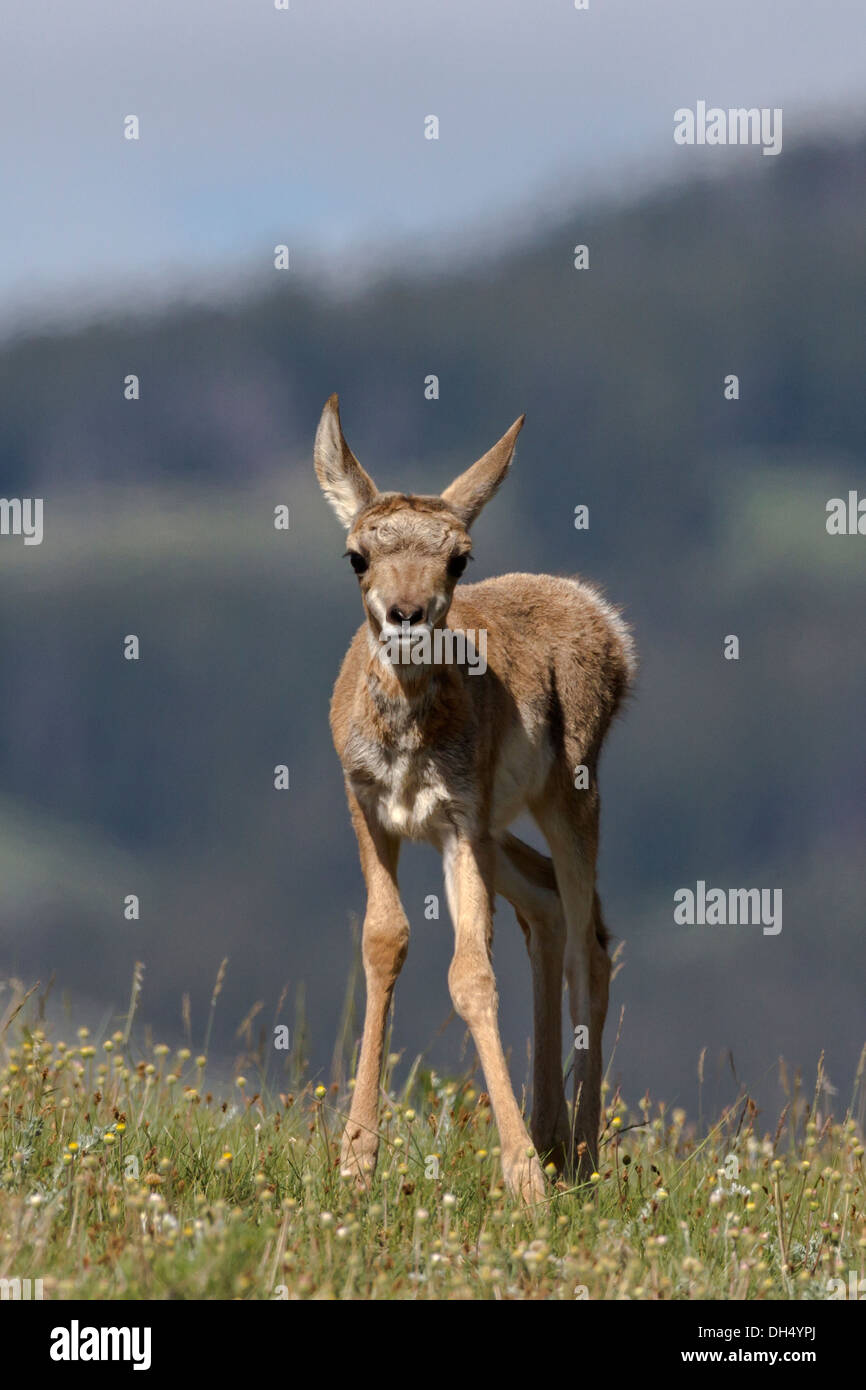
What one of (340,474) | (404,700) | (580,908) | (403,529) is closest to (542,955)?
(580,908)

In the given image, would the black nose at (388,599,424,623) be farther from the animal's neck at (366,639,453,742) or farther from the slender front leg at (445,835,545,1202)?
the slender front leg at (445,835,545,1202)

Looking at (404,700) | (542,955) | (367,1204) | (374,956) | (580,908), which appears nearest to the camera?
(367,1204)

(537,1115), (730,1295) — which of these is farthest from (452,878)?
(730,1295)

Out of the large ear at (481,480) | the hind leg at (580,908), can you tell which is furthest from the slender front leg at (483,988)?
the large ear at (481,480)

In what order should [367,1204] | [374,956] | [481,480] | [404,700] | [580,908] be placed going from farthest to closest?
[580,908] < [481,480] < [374,956] < [404,700] < [367,1204]

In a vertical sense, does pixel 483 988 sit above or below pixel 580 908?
below

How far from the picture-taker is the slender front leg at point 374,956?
7963mm

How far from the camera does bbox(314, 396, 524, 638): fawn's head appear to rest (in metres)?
7.82

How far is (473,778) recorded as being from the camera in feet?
27.4

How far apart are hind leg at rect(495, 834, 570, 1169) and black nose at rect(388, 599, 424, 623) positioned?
2157mm

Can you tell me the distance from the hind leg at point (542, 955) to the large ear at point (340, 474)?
2.25 meters

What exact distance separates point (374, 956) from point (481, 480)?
2597 millimetres

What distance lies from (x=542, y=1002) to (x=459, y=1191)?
7.90 feet

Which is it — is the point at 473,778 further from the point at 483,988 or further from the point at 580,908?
the point at 580,908
